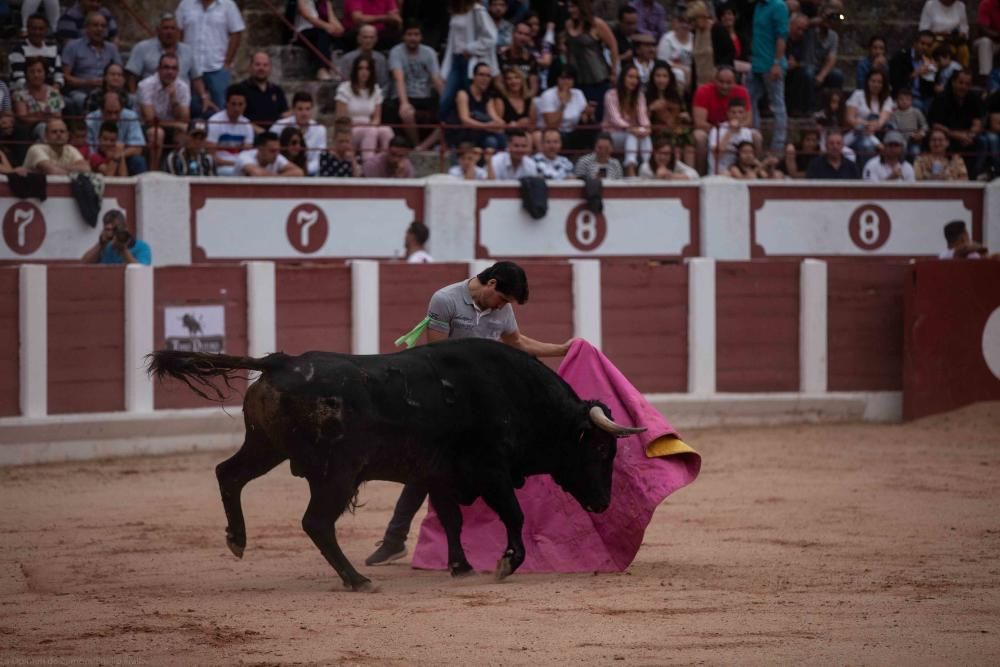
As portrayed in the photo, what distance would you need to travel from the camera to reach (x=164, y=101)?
12242 millimetres

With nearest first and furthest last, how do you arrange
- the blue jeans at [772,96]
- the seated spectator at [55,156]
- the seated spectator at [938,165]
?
1. the seated spectator at [55,156]
2. the seated spectator at [938,165]
3. the blue jeans at [772,96]

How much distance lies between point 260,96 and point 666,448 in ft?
22.5

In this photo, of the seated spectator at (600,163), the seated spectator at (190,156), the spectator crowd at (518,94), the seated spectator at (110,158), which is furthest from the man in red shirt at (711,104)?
the seated spectator at (110,158)

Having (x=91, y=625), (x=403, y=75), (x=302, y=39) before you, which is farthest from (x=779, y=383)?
(x=91, y=625)

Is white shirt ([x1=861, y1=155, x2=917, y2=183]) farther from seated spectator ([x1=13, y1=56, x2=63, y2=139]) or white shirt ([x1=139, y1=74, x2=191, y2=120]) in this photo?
seated spectator ([x1=13, y1=56, x2=63, y2=139])

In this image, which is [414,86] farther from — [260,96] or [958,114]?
[958,114]

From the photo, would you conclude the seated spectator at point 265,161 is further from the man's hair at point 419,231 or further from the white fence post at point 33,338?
the white fence post at point 33,338

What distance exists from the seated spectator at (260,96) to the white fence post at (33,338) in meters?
2.56

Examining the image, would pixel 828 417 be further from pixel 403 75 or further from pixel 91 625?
pixel 91 625

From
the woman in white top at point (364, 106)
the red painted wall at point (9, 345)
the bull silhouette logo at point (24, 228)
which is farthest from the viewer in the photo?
the woman in white top at point (364, 106)

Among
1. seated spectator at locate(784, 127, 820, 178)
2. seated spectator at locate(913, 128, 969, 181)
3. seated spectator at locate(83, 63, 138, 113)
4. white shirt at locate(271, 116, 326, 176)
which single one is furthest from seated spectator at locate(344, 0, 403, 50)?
seated spectator at locate(913, 128, 969, 181)

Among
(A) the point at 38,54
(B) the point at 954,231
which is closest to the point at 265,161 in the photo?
(A) the point at 38,54

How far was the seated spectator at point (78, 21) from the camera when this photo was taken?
12688 millimetres

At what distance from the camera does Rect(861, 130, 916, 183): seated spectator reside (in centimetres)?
1432
